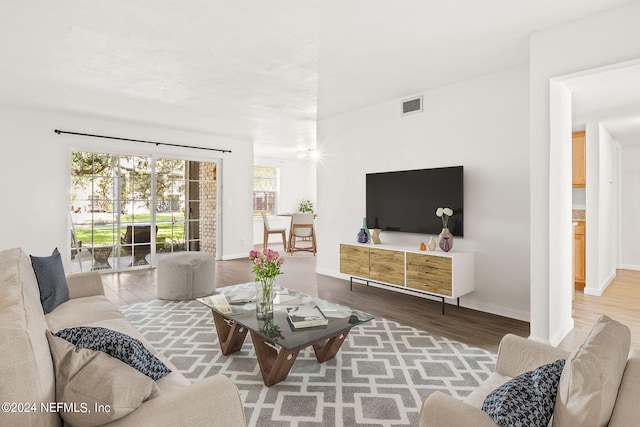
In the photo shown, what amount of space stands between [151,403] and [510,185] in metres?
3.55

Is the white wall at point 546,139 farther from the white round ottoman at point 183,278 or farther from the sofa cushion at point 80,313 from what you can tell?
the white round ottoman at point 183,278

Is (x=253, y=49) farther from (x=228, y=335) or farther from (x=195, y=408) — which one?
(x=195, y=408)

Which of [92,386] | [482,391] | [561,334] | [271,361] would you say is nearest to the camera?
[92,386]

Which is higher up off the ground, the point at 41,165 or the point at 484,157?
the point at 41,165

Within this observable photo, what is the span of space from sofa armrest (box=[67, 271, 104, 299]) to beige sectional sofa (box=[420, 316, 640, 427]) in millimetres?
2895

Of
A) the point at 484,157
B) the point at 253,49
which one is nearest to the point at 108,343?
the point at 253,49

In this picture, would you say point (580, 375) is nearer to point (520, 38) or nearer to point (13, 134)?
point (520, 38)

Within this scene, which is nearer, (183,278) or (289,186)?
(183,278)

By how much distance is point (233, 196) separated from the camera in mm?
7266

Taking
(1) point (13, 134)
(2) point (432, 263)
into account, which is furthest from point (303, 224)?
(1) point (13, 134)

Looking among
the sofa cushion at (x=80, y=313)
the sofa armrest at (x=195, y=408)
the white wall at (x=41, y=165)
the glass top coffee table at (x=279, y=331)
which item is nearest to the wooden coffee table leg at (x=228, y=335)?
the glass top coffee table at (x=279, y=331)

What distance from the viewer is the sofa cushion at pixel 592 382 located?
979 mm

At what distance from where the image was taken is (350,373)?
242cm

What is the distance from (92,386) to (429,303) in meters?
3.63
